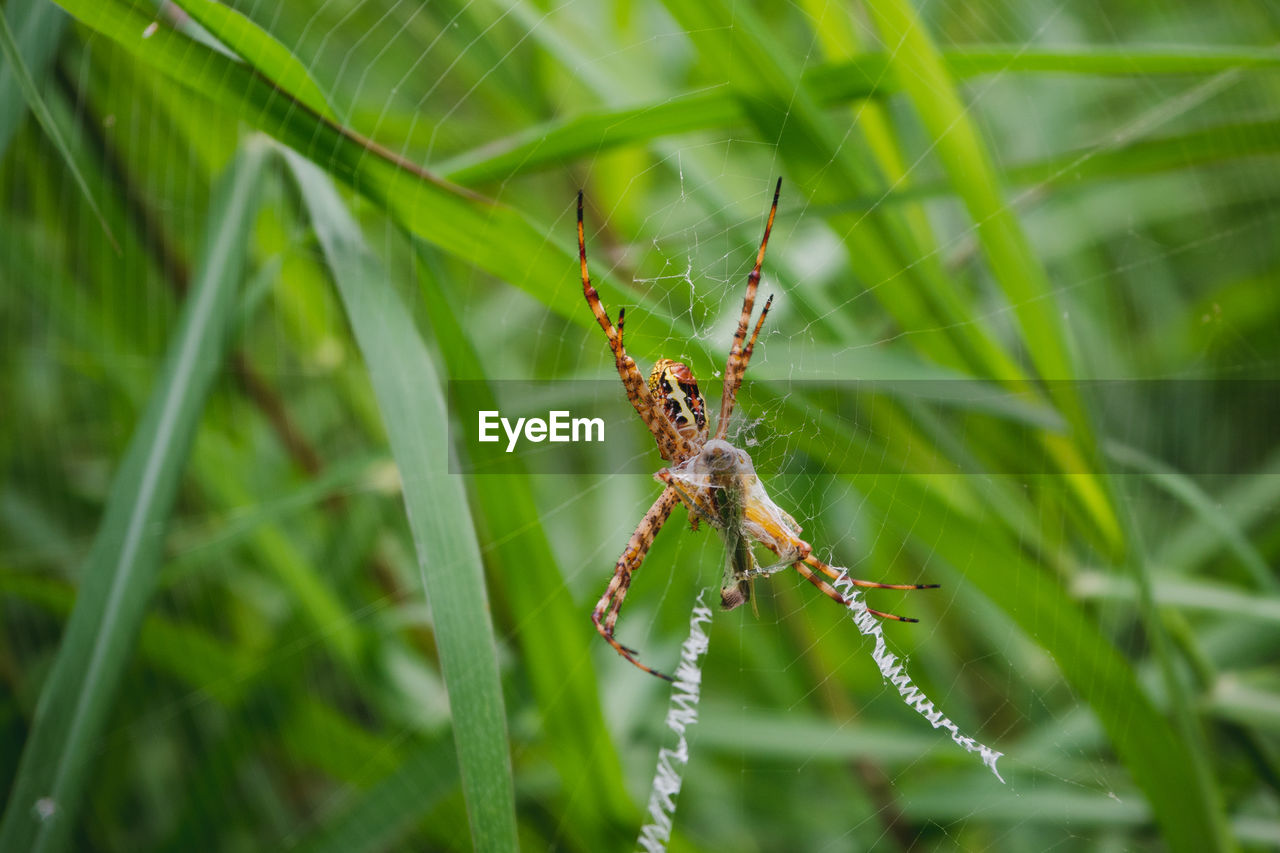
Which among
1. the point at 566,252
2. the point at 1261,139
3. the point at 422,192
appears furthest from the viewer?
the point at 1261,139

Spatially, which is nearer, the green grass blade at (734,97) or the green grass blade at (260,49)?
→ the green grass blade at (260,49)

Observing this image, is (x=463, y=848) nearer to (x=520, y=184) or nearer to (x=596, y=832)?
(x=596, y=832)

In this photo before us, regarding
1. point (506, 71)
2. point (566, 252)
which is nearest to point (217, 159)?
point (506, 71)

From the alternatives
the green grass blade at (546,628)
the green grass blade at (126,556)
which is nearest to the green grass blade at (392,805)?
the green grass blade at (546,628)

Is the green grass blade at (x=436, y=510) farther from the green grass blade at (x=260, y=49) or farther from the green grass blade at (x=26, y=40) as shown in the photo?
the green grass blade at (x=26, y=40)

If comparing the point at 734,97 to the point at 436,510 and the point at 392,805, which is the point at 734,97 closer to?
the point at 436,510

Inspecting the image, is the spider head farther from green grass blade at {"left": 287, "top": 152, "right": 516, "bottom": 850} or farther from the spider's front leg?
green grass blade at {"left": 287, "top": 152, "right": 516, "bottom": 850}

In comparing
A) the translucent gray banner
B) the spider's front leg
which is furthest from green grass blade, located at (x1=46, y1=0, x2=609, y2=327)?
the spider's front leg
